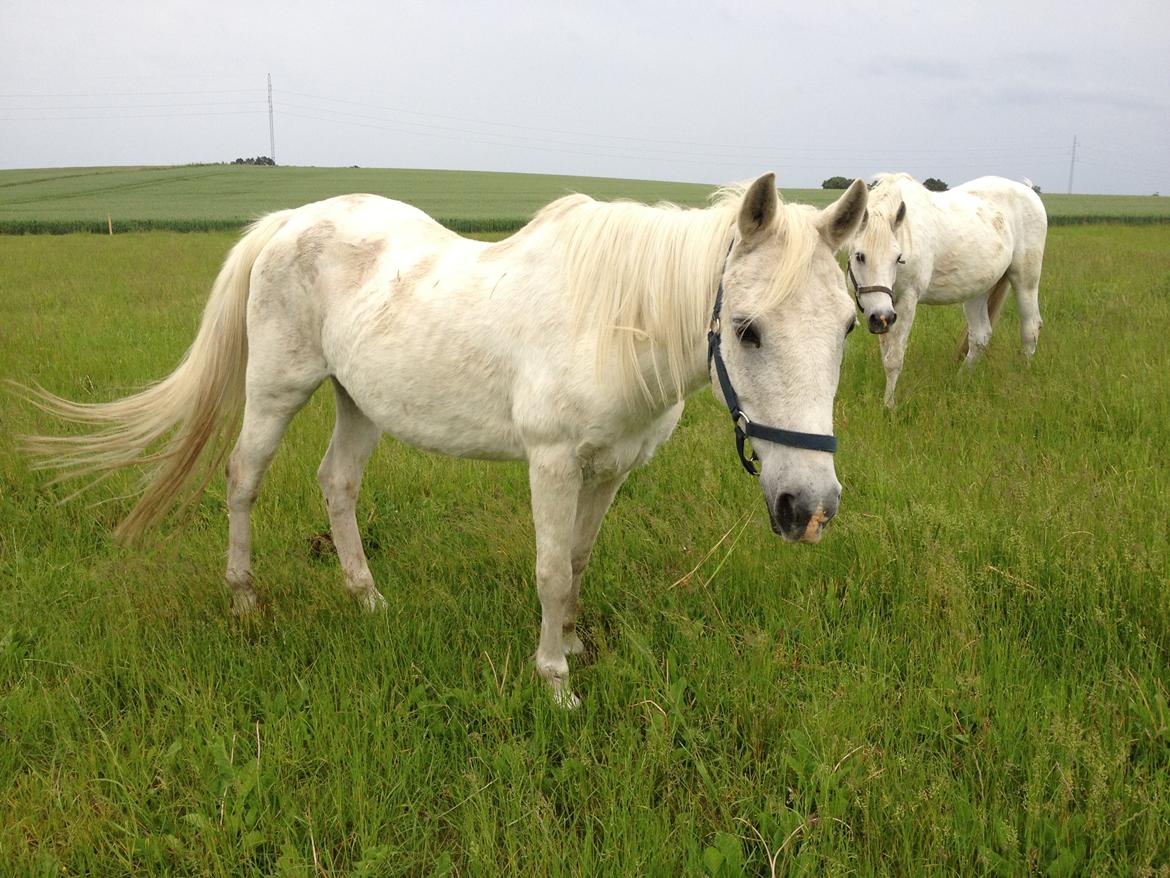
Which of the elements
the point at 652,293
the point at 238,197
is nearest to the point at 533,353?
the point at 652,293

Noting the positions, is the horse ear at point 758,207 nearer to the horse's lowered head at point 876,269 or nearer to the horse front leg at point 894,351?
the horse's lowered head at point 876,269

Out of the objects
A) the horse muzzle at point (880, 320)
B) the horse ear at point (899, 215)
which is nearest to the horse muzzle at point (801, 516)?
the horse muzzle at point (880, 320)

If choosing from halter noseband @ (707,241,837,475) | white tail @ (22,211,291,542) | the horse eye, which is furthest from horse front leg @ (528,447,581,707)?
white tail @ (22,211,291,542)

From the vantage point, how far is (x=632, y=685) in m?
2.80

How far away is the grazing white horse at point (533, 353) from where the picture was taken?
2133 millimetres

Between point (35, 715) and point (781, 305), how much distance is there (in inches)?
114

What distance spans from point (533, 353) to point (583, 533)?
839mm

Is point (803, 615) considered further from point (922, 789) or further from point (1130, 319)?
point (1130, 319)

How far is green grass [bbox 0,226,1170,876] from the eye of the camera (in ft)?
6.95

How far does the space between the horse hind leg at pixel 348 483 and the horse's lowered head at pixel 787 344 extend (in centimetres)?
223

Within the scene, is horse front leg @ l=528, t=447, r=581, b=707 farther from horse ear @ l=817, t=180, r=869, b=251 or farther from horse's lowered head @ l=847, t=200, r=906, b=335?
horse's lowered head @ l=847, t=200, r=906, b=335

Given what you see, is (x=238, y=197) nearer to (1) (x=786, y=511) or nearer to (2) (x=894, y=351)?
(2) (x=894, y=351)

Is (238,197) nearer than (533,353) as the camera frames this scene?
No

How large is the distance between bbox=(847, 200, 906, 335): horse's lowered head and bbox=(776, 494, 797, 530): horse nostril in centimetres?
427
